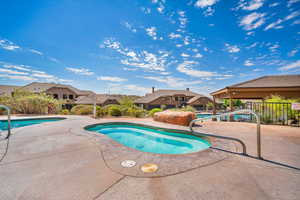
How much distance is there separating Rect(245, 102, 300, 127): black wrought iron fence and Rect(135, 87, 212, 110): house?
77.1 ft

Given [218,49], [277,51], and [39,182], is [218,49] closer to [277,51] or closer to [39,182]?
[277,51]

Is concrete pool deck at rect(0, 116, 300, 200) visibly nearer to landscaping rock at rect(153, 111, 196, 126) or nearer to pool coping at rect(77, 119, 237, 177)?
pool coping at rect(77, 119, 237, 177)

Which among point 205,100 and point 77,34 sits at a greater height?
point 77,34

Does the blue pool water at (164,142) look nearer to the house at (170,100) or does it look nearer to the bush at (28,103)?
the bush at (28,103)

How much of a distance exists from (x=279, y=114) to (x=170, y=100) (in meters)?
25.3

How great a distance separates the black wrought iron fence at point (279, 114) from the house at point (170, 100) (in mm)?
23513

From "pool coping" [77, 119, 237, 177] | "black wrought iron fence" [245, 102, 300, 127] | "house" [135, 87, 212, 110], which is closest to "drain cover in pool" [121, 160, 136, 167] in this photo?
"pool coping" [77, 119, 237, 177]

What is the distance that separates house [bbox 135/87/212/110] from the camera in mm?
31703

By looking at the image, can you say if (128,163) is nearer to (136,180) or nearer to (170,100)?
(136,180)

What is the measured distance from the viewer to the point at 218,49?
45.1 ft

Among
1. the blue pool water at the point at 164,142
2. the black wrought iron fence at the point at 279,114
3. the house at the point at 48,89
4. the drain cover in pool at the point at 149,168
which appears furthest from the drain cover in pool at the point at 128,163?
the house at the point at 48,89

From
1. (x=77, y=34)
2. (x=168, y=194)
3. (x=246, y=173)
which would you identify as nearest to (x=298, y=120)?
(x=246, y=173)

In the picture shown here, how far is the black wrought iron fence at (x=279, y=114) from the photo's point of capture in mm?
8016

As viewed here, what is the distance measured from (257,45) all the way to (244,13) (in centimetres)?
529
